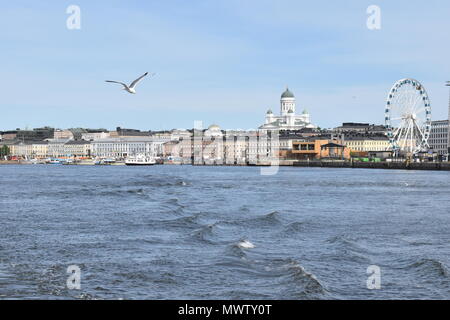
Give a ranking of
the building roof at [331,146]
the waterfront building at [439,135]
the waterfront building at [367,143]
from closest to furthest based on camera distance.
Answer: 1. the building roof at [331,146]
2. the waterfront building at [367,143]
3. the waterfront building at [439,135]

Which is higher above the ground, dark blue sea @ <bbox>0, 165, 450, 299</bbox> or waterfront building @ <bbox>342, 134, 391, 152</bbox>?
waterfront building @ <bbox>342, 134, 391, 152</bbox>

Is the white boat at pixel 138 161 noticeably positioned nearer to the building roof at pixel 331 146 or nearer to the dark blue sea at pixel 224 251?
the building roof at pixel 331 146

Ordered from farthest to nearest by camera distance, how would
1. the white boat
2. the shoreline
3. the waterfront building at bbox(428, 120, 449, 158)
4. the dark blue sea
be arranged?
the waterfront building at bbox(428, 120, 449, 158), the white boat, the shoreline, the dark blue sea

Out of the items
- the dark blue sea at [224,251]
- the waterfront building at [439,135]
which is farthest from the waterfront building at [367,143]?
the dark blue sea at [224,251]

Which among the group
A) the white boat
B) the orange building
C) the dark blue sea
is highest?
the orange building

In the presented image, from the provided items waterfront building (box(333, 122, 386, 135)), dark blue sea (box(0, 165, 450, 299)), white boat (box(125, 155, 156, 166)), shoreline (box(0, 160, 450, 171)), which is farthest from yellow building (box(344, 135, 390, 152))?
dark blue sea (box(0, 165, 450, 299))

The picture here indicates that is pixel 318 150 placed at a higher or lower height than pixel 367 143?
lower

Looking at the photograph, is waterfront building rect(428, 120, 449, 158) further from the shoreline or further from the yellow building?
the shoreline

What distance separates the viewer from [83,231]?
2122 cm

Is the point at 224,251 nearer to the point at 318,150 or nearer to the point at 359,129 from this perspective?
the point at 318,150

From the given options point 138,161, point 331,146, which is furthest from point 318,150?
point 138,161

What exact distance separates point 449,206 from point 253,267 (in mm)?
20086

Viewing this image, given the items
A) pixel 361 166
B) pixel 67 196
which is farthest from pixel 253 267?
pixel 361 166

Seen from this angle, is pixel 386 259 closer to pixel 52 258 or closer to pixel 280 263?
pixel 280 263
